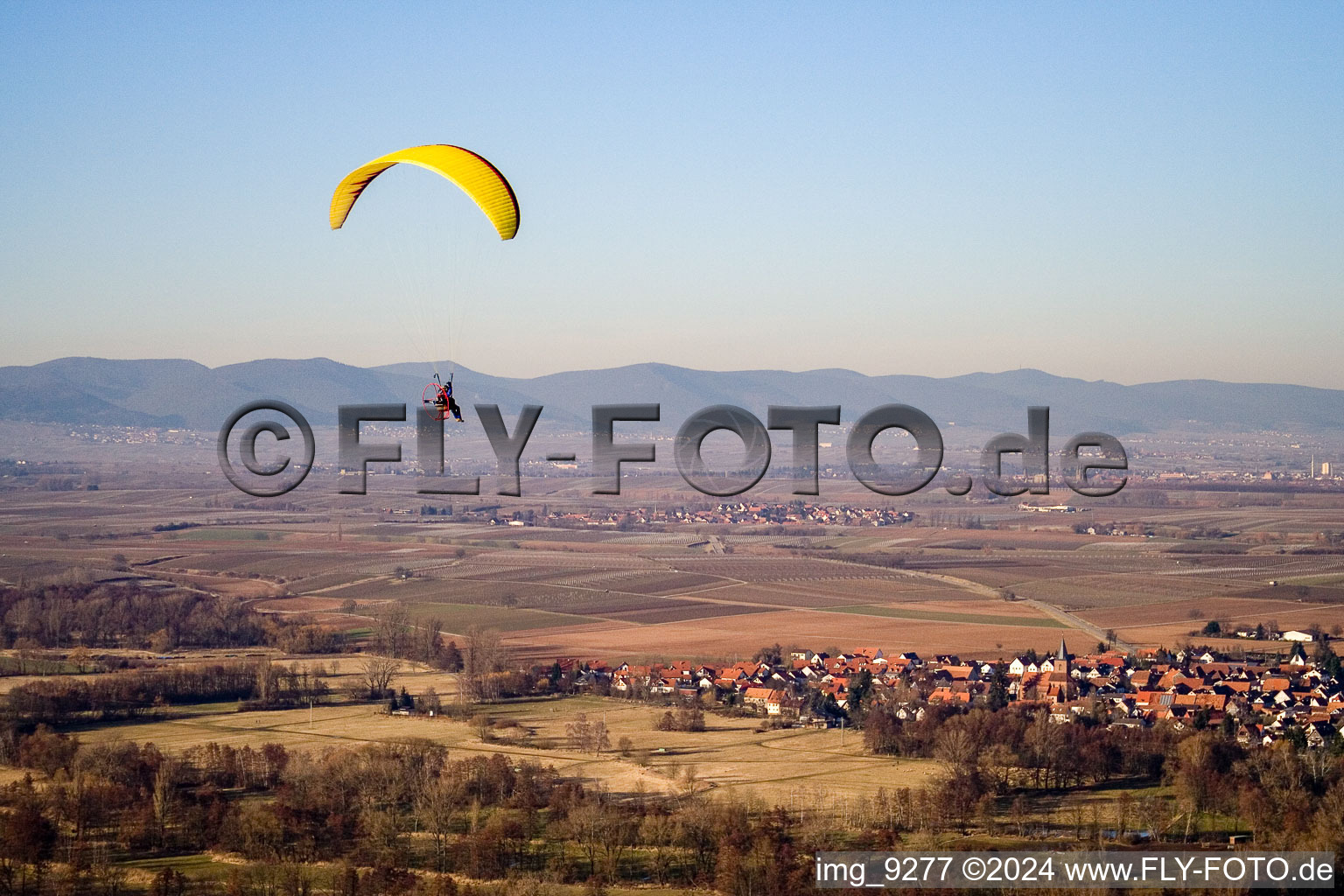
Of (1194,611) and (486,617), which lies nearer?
(1194,611)

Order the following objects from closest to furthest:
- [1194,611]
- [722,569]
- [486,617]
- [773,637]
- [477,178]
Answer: [477,178], [773,637], [1194,611], [486,617], [722,569]

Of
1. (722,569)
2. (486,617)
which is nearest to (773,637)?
(486,617)

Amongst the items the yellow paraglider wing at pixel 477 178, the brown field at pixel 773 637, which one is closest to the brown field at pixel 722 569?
the brown field at pixel 773 637

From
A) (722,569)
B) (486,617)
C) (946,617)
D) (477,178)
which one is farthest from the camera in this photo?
(722,569)

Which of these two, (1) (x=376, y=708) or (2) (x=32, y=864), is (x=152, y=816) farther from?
(1) (x=376, y=708)

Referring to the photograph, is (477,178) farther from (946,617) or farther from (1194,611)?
(1194,611)

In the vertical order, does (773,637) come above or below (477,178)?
below

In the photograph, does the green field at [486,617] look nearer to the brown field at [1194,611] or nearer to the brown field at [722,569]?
the brown field at [722,569]

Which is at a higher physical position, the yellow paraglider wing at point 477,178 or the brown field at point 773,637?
the yellow paraglider wing at point 477,178

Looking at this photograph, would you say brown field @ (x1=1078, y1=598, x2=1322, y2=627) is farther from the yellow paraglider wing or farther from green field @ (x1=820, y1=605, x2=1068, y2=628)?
the yellow paraglider wing

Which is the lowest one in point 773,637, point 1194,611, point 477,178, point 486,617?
point 773,637

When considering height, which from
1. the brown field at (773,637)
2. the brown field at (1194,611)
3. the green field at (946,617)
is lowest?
the brown field at (773,637)
